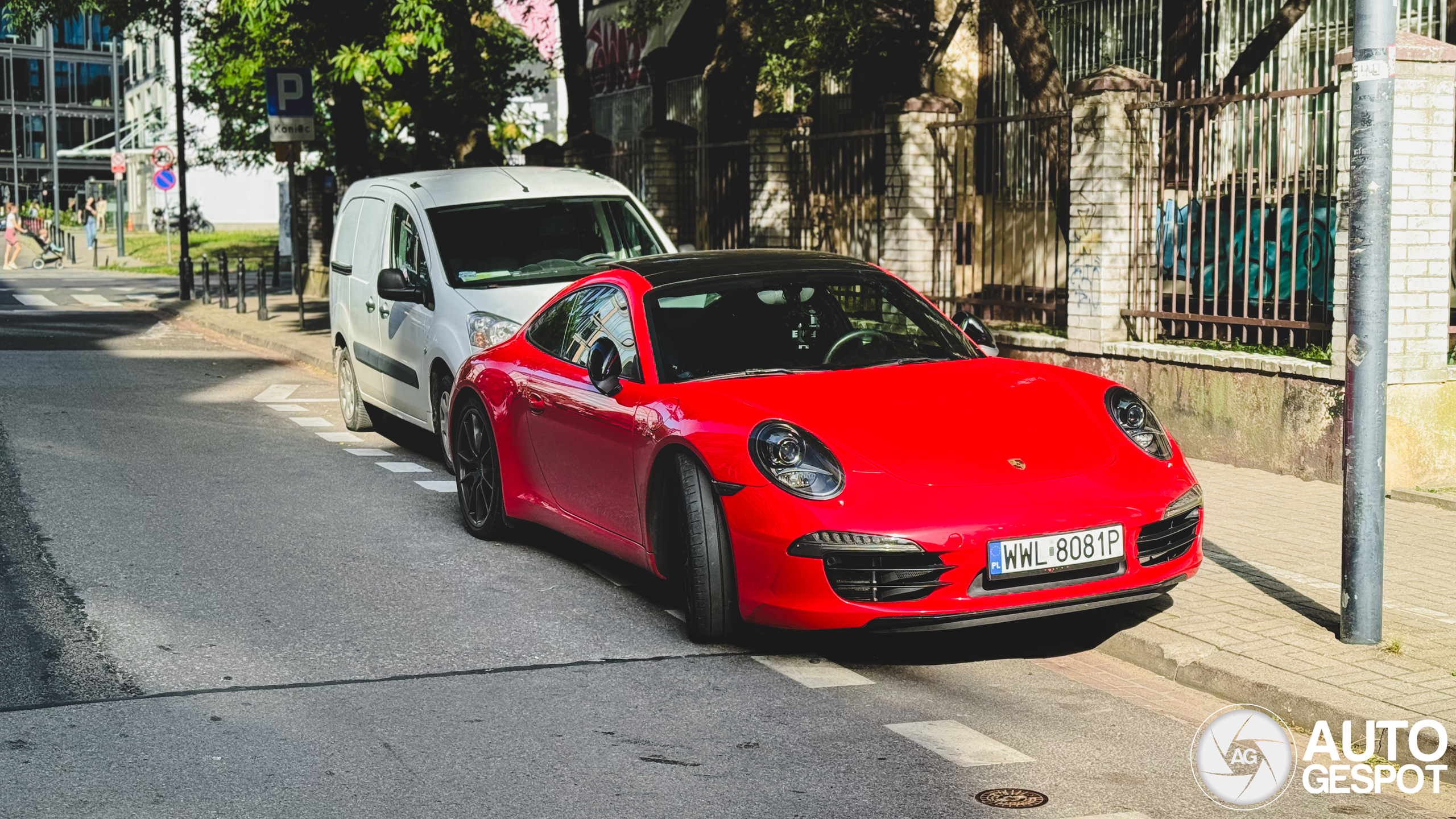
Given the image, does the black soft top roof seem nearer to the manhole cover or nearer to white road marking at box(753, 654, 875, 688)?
white road marking at box(753, 654, 875, 688)

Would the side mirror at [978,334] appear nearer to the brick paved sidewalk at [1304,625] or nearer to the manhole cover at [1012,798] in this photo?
the brick paved sidewalk at [1304,625]

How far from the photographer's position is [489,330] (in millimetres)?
10180

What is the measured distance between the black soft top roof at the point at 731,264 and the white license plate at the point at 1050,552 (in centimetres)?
202

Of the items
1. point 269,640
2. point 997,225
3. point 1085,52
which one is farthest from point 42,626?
point 1085,52

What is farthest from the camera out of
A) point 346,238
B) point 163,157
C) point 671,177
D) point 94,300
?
point 163,157

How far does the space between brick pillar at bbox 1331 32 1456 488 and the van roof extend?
4999 millimetres

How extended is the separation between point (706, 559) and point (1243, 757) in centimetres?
202

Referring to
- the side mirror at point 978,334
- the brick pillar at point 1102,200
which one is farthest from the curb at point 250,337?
the side mirror at point 978,334

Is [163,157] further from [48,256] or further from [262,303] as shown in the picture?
[262,303]

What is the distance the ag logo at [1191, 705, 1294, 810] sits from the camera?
15.6 feet

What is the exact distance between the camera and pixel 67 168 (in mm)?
115250

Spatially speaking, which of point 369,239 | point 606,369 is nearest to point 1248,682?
point 606,369

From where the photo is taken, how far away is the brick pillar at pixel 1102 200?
11.7m

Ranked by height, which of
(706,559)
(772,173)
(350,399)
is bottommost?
(706,559)
